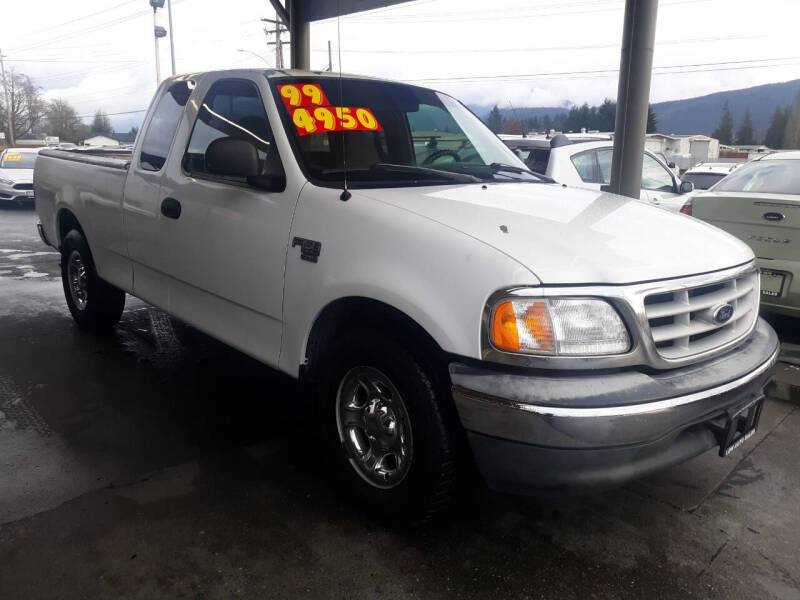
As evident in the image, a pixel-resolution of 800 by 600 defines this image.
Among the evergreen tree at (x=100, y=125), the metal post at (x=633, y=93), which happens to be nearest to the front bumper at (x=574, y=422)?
the metal post at (x=633, y=93)

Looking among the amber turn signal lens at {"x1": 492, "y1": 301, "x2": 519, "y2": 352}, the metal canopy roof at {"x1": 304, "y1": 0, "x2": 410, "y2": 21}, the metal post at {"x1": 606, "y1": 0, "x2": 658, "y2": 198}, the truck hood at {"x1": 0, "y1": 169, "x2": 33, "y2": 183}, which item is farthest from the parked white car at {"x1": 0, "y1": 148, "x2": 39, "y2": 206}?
the amber turn signal lens at {"x1": 492, "y1": 301, "x2": 519, "y2": 352}

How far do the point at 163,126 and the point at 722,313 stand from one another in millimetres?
3512

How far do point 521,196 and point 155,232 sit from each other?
7.48 ft

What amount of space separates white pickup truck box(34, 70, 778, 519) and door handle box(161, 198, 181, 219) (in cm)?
2

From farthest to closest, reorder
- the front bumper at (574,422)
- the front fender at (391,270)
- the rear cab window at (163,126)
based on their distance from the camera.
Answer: the rear cab window at (163,126)
the front fender at (391,270)
the front bumper at (574,422)

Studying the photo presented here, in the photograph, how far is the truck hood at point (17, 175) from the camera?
55.3 feet

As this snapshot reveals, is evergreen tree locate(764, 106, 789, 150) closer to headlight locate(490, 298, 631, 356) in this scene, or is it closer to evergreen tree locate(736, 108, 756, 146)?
evergreen tree locate(736, 108, 756, 146)

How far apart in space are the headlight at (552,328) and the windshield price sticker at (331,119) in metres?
1.43

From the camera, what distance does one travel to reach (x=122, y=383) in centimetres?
452

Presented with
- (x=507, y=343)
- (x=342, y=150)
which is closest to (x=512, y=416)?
(x=507, y=343)

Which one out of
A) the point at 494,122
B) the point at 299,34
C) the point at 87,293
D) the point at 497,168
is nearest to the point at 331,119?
the point at 497,168

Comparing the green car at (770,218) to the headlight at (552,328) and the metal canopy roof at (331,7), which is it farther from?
the metal canopy roof at (331,7)

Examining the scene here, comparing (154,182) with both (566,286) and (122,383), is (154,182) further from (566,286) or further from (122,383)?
(566,286)

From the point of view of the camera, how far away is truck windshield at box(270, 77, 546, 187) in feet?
10.7
